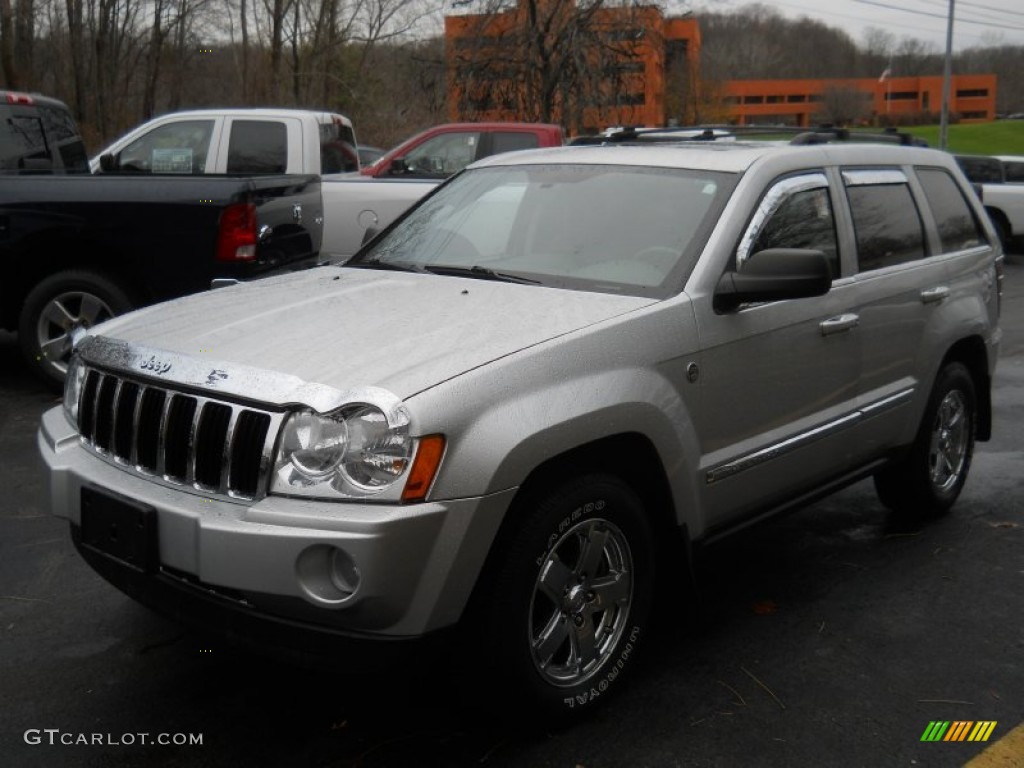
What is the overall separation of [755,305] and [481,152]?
29.3ft

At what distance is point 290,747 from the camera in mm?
3344

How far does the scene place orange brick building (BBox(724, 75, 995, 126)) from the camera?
436 feet

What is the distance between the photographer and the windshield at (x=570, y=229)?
161 inches

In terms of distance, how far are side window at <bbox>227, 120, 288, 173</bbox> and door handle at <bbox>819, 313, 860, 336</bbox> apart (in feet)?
25.5

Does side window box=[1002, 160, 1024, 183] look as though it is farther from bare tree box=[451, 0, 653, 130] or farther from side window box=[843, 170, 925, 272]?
side window box=[843, 170, 925, 272]

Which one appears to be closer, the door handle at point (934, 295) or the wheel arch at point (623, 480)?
the wheel arch at point (623, 480)

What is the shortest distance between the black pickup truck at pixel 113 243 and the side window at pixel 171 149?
3620 millimetres

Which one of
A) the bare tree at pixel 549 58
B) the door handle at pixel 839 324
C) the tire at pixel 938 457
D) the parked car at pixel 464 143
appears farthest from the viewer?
the bare tree at pixel 549 58

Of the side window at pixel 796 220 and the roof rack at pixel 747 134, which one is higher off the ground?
the roof rack at pixel 747 134

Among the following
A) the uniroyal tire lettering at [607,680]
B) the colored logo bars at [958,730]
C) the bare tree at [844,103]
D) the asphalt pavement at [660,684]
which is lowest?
the colored logo bars at [958,730]

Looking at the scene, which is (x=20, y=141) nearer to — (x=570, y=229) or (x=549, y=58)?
(x=570, y=229)

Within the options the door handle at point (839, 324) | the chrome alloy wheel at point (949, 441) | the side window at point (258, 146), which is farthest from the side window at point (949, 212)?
the side window at point (258, 146)

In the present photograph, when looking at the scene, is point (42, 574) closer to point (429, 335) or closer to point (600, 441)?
point (429, 335)

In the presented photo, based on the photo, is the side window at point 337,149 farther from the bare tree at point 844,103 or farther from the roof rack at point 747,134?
the bare tree at point 844,103
